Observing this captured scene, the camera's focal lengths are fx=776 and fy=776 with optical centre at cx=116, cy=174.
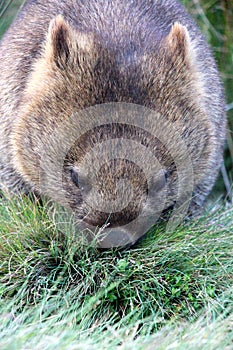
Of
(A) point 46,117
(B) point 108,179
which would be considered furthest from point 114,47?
(B) point 108,179

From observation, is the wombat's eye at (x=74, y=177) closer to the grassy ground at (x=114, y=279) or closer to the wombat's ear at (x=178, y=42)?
the grassy ground at (x=114, y=279)

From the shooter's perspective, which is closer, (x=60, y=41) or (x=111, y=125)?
(x=111, y=125)

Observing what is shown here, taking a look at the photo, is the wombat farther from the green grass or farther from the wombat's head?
the green grass

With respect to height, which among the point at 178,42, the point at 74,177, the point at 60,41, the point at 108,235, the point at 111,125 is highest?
the point at 60,41

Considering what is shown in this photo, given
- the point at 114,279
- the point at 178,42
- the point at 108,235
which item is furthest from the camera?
the point at 178,42

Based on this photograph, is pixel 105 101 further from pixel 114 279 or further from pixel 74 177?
pixel 114 279

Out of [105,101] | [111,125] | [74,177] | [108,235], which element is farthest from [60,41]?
[108,235]

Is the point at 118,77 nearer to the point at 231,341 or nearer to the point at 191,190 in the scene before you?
the point at 191,190
